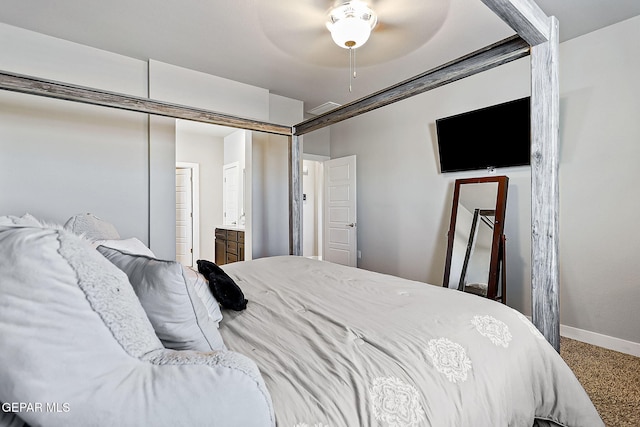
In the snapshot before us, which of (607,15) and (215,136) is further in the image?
(215,136)

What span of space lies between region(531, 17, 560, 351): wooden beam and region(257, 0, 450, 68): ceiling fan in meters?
1.18

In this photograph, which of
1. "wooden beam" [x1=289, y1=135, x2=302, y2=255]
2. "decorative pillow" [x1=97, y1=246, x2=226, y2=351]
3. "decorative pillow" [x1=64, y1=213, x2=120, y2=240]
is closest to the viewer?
"decorative pillow" [x1=97, y1=246, x2=226, y2=351]

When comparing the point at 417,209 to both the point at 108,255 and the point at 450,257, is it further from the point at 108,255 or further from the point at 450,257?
the point at 108,255

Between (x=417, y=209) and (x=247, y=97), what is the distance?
265 centimetres

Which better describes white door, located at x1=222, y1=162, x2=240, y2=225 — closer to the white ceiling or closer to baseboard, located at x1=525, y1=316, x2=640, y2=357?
the white ceiling

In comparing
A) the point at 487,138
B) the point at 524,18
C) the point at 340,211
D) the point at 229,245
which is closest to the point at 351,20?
the point at 524,18

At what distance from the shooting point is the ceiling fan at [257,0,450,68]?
7.72 ft

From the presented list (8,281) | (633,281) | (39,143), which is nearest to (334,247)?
(633,281)

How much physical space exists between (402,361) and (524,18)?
1567 mm

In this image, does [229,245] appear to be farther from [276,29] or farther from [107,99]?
→ [276,29]

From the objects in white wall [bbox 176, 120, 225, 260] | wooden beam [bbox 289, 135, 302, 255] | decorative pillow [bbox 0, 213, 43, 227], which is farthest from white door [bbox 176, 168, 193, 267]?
decorative pillow [bbox 0, 213, 43, 227]

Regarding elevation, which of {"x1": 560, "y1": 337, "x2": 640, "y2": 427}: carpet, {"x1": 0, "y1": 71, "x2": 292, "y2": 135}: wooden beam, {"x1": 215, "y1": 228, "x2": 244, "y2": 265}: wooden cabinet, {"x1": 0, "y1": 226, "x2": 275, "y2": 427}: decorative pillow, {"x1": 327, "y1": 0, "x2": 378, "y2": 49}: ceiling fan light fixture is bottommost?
{"x1": 560, "y1": 337, "x2": 640, "y2": 427}: carpet

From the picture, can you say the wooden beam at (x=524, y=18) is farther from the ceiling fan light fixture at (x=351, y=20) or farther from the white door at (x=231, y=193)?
the white door at (x=231, y=193)

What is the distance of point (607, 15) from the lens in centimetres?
252
